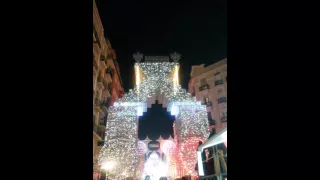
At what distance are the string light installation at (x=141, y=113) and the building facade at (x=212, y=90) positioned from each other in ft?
17.5

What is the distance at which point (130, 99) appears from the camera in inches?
478

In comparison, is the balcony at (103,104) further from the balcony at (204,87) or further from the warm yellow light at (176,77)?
the balcony at (204,87)

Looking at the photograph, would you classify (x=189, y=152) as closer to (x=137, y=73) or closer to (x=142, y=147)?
(x=137, y=73)

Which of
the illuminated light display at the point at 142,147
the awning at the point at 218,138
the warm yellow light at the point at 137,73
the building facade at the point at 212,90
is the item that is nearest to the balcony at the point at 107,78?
the illuminated light display at the point at 142,147

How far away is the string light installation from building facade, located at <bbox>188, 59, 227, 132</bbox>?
17.5 feet

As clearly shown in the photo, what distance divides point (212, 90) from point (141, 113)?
7.68 m

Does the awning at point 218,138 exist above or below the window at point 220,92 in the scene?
below

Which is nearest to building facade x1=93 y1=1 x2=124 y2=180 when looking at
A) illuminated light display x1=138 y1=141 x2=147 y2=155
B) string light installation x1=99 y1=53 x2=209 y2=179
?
illuminated light display x1=138 y1=141 x2=147 y2=155

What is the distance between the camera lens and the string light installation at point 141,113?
1099 cm

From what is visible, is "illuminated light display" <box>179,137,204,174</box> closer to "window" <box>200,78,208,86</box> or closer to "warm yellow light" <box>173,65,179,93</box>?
"warm yellow light" <box>173,65,179,93</box>
